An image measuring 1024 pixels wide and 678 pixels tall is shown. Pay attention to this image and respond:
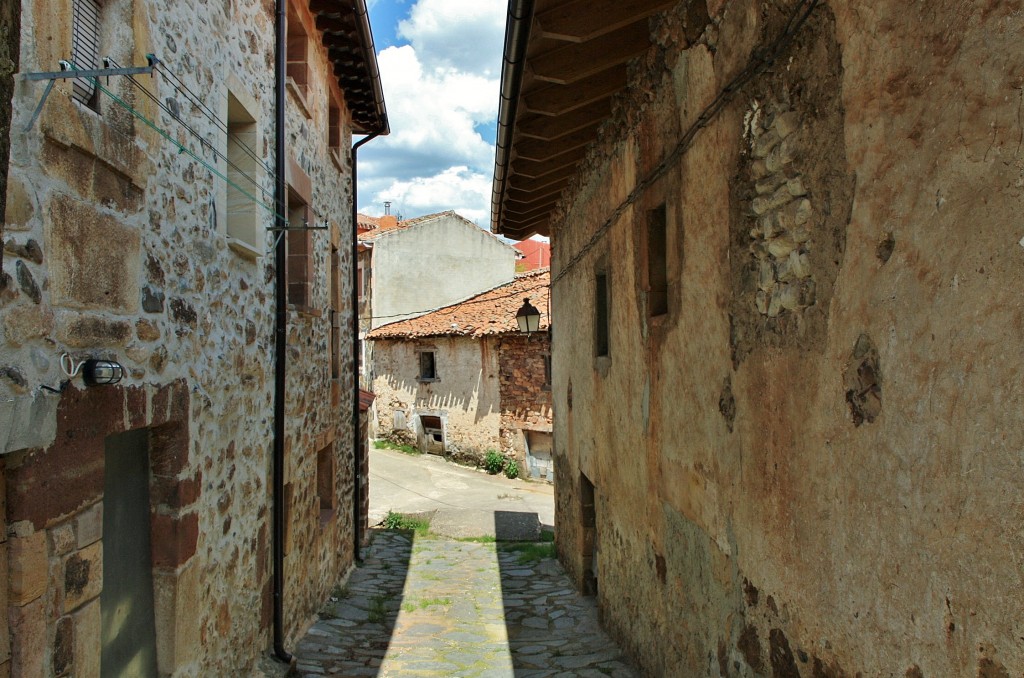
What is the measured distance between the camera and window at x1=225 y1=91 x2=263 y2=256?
16.4 ft

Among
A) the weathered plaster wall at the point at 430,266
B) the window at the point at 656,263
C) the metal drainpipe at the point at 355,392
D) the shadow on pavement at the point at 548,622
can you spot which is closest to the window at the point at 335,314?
the metal drainpipe at the point at 355,392

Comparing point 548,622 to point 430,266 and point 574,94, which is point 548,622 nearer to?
point 574,94

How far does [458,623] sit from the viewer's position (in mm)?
7488

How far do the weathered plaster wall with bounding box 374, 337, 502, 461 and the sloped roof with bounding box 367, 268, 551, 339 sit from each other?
32 centimetres

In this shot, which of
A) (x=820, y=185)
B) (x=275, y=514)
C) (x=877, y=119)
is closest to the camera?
(x=877, y=119)

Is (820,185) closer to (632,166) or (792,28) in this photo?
(792,28)

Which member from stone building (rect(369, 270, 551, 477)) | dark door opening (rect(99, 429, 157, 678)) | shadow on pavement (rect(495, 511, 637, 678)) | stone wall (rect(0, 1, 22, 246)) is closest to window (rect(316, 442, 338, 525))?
shadow on pavement (rect(495, 511, 637, 678))

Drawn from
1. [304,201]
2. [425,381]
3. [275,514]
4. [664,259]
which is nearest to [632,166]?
[664,259]

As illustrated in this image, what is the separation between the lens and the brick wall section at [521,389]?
18.6 m

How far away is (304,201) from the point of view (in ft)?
22.6

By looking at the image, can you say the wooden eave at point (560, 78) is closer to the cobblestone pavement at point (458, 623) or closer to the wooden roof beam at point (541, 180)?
the wooden roof beam at point (541, 180)

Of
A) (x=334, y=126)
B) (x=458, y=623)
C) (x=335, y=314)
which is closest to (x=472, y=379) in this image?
(x=335, y=314)

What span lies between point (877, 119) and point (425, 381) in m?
19.6

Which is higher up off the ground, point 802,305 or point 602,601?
point 802,305
